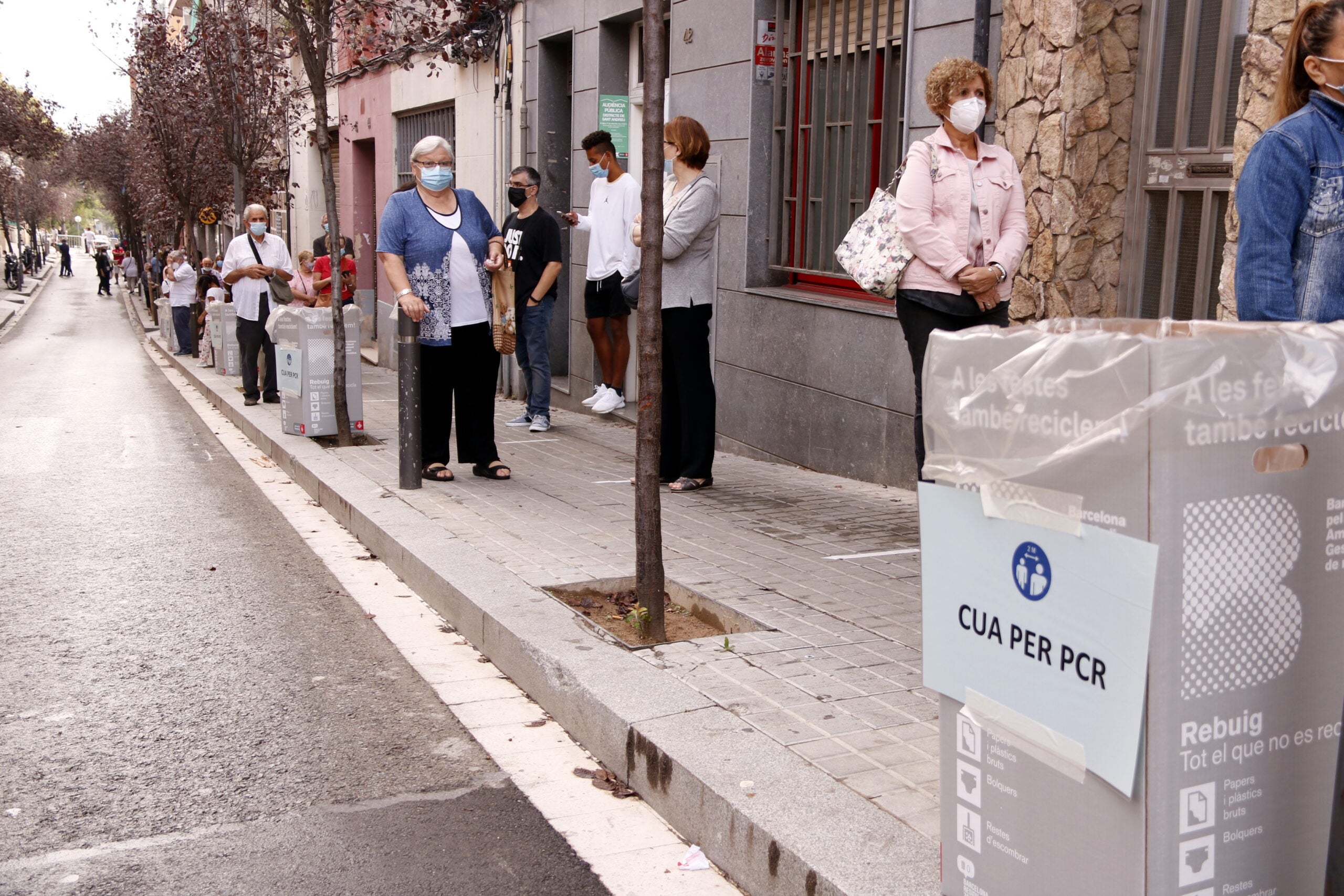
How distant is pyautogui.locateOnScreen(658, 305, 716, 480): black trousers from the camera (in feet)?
23.8

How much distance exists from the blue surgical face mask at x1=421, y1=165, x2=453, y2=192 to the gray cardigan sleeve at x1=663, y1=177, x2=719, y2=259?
1.44m

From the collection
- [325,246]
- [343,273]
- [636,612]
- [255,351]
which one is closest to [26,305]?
[325,246]

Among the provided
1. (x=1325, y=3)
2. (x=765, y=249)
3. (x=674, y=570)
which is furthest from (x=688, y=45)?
(x=1325, y=3)

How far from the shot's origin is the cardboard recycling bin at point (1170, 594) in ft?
6.10

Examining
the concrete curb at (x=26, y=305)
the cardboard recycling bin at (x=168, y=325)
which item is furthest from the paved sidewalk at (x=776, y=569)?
the concrete curb at (x=26, y=305)

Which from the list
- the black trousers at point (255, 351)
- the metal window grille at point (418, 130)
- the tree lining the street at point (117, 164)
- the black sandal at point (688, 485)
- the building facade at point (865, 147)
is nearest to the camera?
the building facade at point (865, 147)

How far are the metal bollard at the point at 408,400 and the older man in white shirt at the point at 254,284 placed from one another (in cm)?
652

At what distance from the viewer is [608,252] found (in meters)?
10.1

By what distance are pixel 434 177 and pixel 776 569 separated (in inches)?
137

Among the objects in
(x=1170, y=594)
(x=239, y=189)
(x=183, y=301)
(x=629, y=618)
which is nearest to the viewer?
(x=1170, y=594)

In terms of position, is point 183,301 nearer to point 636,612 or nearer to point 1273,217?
point 636,612

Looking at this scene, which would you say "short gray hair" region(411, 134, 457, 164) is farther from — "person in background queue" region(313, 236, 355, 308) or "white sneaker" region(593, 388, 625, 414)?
"person in background queue" region(313, 236, 355, 308)

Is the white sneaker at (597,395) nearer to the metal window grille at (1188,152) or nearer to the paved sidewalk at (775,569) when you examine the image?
the paved sidewalk at (775,569)

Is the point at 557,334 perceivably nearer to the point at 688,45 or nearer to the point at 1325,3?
the point at 688,45
